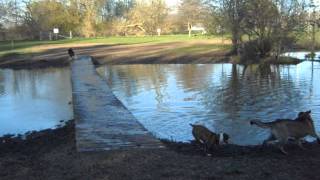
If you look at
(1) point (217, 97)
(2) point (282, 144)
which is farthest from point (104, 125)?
(1) point (217, 97)

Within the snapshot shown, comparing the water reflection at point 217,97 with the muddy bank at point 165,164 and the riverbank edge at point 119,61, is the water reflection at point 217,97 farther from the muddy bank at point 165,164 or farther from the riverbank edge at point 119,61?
the riverbank edge at point 119,61

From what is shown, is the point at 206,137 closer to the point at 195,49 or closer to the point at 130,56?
the point at 130,56

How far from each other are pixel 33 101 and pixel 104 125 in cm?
1068

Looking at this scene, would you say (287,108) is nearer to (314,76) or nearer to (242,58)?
(314,76)

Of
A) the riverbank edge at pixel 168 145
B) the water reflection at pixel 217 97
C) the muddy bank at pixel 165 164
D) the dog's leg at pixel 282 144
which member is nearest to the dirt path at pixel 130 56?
the water reflection at pixel 217 97

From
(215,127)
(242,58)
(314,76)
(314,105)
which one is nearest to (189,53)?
(242,58)

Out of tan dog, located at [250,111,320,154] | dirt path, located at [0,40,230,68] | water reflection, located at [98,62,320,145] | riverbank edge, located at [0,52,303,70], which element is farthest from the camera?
dirt path, located at [0,40,230,68]

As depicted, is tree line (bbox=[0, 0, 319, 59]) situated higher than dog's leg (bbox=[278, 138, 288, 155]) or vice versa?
tree line (bbox=[0, 0, 319, 59])

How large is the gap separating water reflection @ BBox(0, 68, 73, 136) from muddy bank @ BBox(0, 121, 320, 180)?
6890mm

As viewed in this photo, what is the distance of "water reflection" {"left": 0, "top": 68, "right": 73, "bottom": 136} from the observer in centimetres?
1706

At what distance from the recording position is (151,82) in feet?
90.0

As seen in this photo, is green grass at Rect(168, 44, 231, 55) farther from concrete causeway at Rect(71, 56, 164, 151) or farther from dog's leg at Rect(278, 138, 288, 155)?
dog's leg at Rect(278, 138, 288, 155)

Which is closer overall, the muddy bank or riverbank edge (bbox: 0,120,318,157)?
the muddy bank

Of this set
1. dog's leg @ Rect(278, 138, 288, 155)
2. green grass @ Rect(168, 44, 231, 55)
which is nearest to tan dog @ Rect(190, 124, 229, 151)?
dog's leg @ Rect(278, 138, 288, 155)
